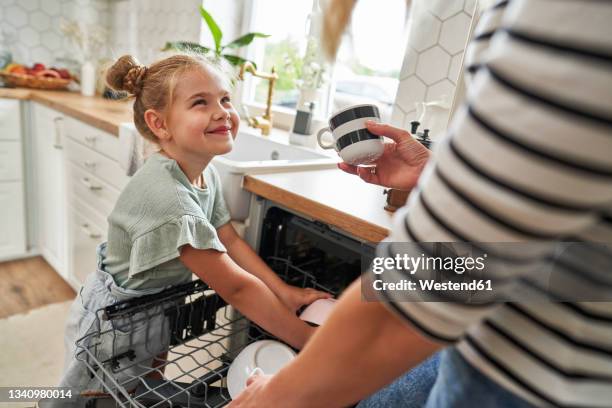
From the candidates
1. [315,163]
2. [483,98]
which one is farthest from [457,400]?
[315,163]

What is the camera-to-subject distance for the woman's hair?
931 mm

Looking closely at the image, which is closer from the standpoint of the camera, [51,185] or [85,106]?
[85,106]

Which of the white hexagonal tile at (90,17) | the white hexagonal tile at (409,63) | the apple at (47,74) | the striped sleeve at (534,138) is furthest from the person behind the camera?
the white hexagonal tile at (90,17)

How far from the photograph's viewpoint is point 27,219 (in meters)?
2.23

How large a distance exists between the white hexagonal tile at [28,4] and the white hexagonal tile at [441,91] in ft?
7.45

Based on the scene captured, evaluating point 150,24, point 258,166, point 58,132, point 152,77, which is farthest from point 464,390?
point 150,24

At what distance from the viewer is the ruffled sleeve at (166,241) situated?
81 cm

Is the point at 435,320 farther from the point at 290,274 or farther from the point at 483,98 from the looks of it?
the point at 290,274

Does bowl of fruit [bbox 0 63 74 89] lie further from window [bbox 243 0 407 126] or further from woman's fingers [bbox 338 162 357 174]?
woman's fingers [bbox 338 162 357 174]

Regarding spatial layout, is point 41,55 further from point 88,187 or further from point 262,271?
point 262,271

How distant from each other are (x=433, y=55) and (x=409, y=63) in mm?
84

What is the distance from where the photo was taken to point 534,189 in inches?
10.3

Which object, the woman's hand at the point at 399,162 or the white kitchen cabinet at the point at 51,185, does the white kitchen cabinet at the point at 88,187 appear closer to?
the white kitchen cabinet at the point at 51,185
